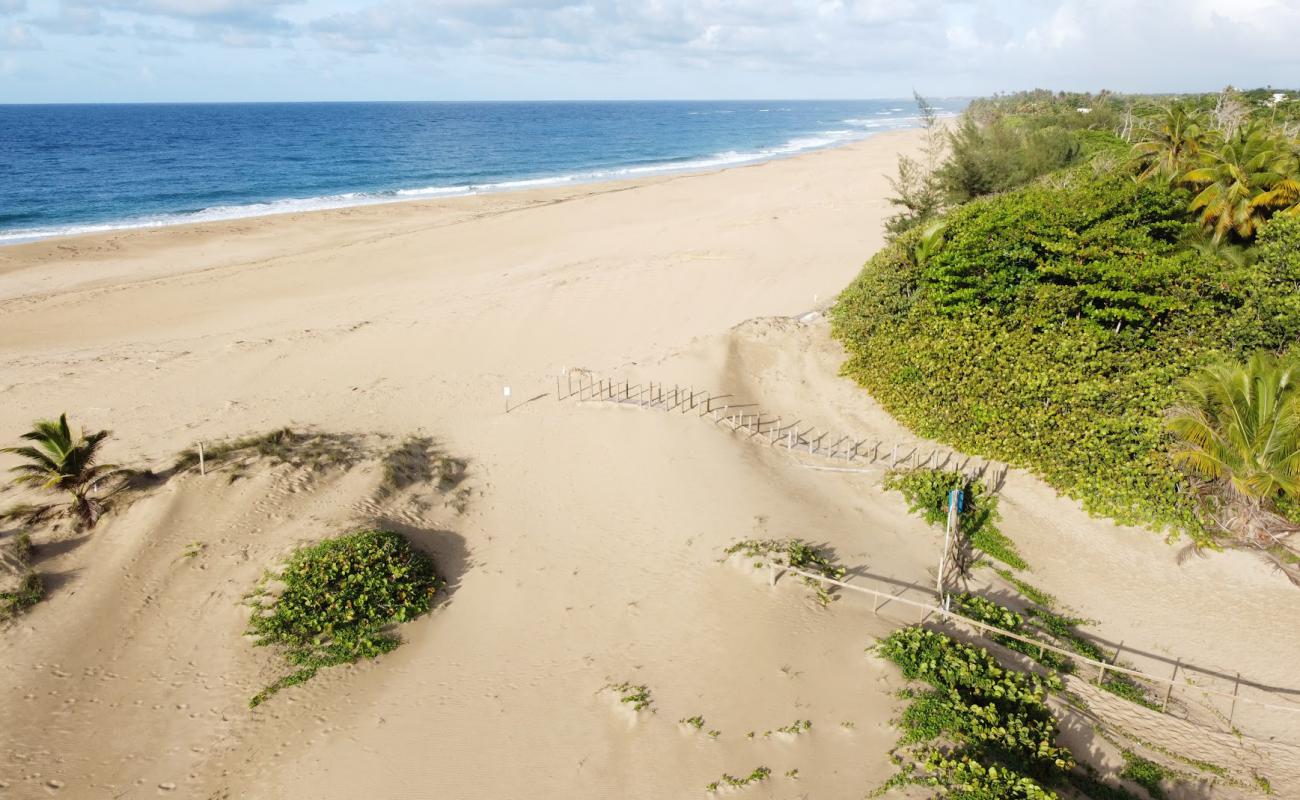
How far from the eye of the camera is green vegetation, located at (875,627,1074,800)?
274 inches

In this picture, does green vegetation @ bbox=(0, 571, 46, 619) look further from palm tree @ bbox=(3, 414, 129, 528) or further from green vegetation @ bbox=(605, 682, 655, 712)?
green vegetation @ bbox=(605, 682, 655, 712)

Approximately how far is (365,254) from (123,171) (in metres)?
39.1

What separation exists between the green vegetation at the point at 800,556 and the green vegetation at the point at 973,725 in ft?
4.44

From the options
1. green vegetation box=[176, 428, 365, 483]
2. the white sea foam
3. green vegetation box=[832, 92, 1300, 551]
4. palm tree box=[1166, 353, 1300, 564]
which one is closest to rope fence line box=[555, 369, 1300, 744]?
green vegetation box=[832, 92, 1300, 551]

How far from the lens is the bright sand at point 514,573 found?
7938 mm

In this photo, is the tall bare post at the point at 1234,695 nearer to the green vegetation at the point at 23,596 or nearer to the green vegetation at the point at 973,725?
the green vegetation at the point at 973,725

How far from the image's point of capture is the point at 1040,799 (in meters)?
6.64

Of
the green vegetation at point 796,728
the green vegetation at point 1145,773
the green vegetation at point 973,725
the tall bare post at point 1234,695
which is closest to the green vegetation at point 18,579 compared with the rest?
the green vegetation at point 796,728

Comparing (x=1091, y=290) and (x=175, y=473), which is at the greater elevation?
(x=1091, y=290)

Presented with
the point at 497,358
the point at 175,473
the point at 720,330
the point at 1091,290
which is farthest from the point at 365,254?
the point at 1091,290

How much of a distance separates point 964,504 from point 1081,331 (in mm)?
4230

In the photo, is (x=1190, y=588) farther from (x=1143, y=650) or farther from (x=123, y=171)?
(x=123, y=171)

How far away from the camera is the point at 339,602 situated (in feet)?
32.5

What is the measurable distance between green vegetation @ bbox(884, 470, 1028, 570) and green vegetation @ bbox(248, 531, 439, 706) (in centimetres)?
838
